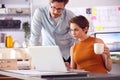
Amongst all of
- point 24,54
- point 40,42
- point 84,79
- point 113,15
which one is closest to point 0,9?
point 24,54

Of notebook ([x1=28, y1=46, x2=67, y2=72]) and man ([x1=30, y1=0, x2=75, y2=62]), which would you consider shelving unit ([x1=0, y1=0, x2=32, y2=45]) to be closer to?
man ([x1=30, y1=0, x2=75, y2=62])

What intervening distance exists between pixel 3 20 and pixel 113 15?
1908 millimetres

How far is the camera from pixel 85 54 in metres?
2.43

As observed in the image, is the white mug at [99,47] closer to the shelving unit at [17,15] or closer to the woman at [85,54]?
the woman at [85,54]

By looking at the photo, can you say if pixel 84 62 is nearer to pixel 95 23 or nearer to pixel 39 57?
pixel 39 57

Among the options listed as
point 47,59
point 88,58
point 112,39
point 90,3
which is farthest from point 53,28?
point 90,3

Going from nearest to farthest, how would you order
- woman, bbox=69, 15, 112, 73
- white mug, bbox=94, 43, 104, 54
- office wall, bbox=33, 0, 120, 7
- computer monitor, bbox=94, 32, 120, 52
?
white mug, bbox=94, 43, 104, 54 < woman, bbox=69, 15, 112, 73 < computer monitor, bbox=94, 32, 120, 52 < office wall, bbox=33, 0, 120, 7

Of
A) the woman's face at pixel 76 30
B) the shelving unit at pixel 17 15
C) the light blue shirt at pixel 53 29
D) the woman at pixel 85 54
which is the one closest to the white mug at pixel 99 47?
the woman at pixel 85 54

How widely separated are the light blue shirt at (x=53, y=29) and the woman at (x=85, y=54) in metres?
0.30

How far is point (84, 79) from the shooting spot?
1.33 metres

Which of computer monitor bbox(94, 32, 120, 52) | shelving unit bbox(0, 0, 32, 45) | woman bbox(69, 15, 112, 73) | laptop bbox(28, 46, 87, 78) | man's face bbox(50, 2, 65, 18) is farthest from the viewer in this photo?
shelving unit bbox(0, 0, 32, 45)

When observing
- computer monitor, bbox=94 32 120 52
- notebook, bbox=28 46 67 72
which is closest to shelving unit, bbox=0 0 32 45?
computer monitor, bbox=94 32 120 52

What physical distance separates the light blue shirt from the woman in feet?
0.97

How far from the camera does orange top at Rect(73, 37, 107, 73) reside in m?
2.38
